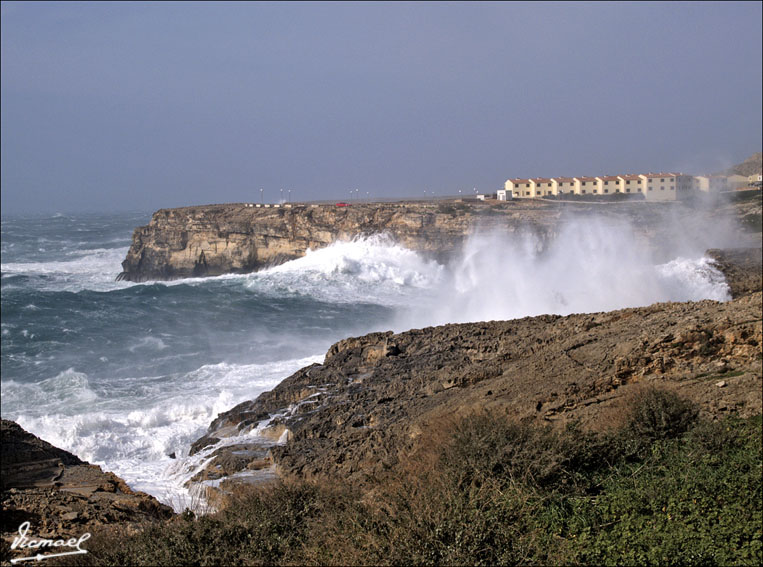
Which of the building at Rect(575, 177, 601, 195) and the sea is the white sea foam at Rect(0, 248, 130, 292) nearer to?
the sea

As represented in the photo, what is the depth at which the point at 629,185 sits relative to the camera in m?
41.8

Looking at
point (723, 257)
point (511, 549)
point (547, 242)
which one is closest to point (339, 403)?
point (511, 549)

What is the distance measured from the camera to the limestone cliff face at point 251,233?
41375 millimetres

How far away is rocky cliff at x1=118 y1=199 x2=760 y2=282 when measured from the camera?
38.2 metres

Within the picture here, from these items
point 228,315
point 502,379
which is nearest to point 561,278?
point 228,315

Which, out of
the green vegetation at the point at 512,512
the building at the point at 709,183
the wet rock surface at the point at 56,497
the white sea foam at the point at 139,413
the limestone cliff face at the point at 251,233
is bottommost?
the white sea foam at the point at 139,413

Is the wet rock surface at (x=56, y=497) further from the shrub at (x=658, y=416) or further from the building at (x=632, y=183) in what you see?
the building at (x=632, y=183)

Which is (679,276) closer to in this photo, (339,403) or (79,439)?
(339,403)

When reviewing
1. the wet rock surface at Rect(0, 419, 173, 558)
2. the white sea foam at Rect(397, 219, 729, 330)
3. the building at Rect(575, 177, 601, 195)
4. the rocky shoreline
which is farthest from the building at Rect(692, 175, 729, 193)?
the wet rock surface at Rect(0, 419, 173, 558)

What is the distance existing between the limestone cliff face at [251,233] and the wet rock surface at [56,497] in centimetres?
3175

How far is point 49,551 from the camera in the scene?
503cm

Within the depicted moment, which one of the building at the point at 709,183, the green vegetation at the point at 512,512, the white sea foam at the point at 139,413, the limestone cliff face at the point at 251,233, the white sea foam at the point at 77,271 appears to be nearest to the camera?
the green vegetation at the point at 512,512

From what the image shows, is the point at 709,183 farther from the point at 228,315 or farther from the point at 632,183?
the point at 228,315

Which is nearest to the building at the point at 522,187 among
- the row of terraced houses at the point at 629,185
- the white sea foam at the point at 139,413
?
the row of terraced houses at the point at 629,185
